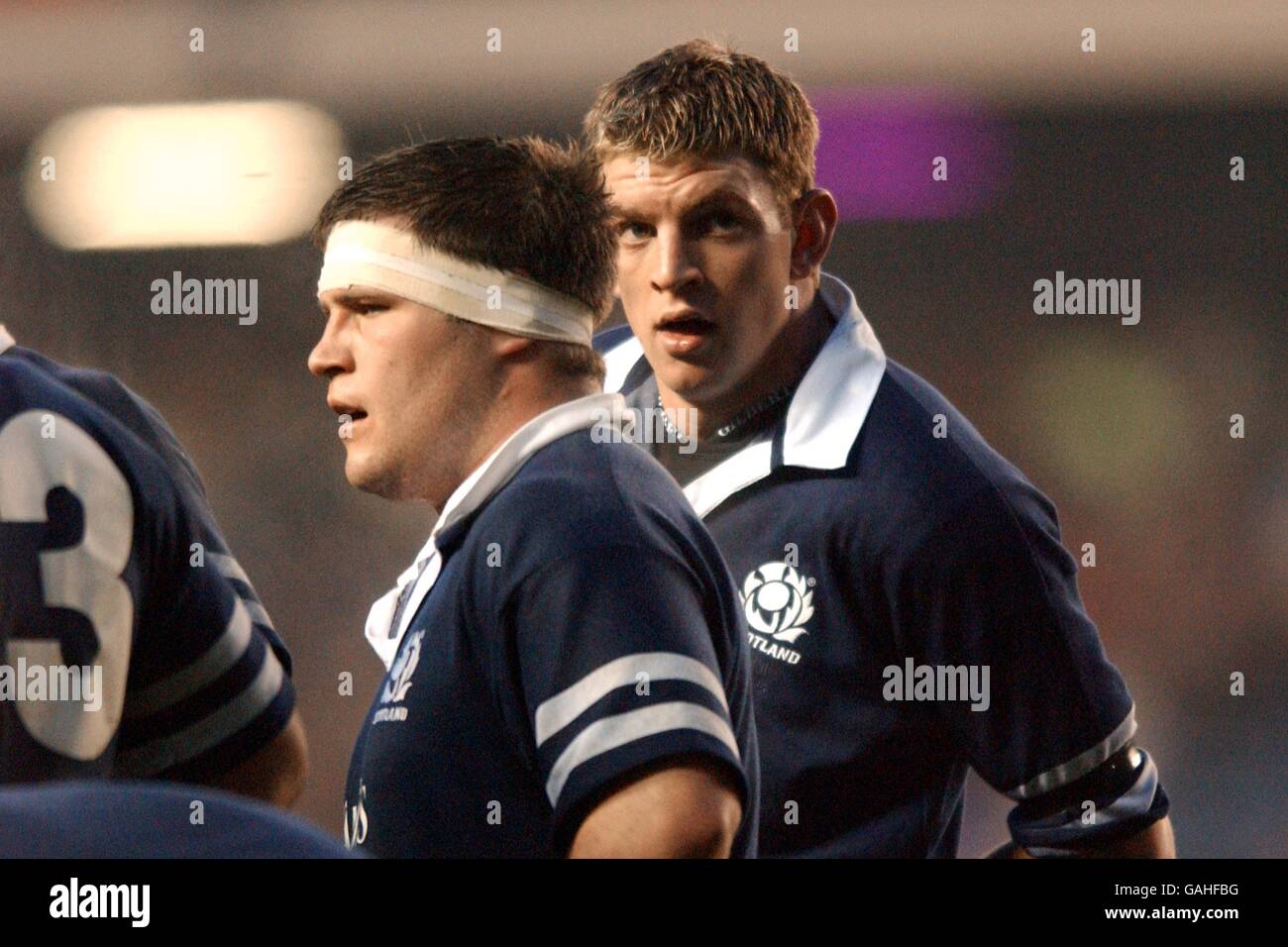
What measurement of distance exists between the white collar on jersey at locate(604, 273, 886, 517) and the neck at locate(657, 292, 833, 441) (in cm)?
2

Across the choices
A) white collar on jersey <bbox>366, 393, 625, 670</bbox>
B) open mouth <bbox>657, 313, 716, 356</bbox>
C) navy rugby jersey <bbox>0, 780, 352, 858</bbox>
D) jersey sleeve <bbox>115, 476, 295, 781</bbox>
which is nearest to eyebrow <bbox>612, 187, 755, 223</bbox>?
open mouth <bbox>657, 313, 716, 356</bbox>

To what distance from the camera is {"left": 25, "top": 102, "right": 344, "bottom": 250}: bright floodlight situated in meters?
2.33

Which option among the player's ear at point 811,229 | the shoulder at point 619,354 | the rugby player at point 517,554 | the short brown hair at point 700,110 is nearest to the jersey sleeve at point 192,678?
the rugby player at point 517,554

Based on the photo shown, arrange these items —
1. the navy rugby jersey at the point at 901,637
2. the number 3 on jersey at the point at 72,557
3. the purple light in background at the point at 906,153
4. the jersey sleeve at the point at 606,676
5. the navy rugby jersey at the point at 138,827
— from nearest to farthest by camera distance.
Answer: the navy rugby jersey at the point at 138,827 → the jersey sleeve at the point at 606,676 → the number 3 on jersey at the point at 72,557 → the navy rugby jersey at the point at 901,637 → the purple light in background at the point at 906,153

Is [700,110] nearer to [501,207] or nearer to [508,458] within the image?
[501,207]

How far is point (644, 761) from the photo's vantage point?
1.59 meters

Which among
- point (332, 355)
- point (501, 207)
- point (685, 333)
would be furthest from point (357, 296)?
point (685, 333)

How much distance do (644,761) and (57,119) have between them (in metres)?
1.25

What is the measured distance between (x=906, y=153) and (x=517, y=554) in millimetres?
1005

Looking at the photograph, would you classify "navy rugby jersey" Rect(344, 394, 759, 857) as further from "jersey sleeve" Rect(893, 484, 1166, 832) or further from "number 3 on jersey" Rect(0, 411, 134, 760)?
"jersey sleeve" Rect(893, 484, 1166, 832)

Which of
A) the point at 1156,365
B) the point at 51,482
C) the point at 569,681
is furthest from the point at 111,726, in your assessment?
the point at 1156,365

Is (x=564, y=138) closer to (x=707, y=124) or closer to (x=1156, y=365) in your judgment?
(x=707, y=124)

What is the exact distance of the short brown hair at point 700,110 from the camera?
2270 mm

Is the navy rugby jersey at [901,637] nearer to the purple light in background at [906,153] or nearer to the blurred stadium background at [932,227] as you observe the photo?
the blurred stadium background at [932,227]
